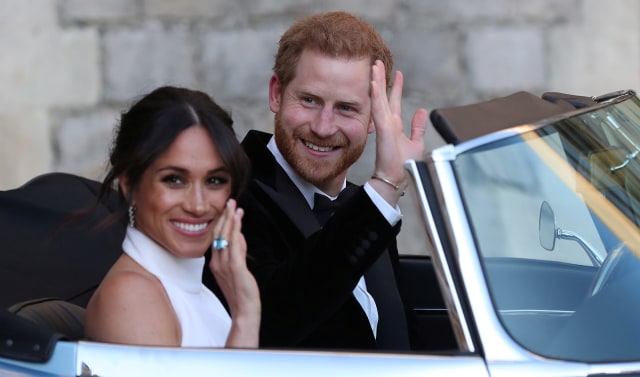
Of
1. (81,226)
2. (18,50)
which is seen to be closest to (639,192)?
(81,226)

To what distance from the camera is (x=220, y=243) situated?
2.70 m

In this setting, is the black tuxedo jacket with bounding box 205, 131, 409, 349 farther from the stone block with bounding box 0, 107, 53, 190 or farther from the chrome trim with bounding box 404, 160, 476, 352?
the stone block with bounding box 0, 107, 53, 190

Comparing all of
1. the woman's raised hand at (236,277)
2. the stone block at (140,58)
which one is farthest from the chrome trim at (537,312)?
the stone block at (140,58)

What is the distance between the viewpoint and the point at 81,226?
3.60 m

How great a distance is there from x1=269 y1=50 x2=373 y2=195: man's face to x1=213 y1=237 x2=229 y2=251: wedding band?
0.63m

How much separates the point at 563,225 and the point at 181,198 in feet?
2.88

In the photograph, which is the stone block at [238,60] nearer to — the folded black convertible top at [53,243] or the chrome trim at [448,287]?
the folded black convertible top at [53,243]

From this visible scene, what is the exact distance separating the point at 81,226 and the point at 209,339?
974 millimetres

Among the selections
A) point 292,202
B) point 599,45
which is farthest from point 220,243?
point 599,45

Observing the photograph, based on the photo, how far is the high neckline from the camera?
2.73 metres

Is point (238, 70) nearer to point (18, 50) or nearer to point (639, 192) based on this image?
point (18, 50)

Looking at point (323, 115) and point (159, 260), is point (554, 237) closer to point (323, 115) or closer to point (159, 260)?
point (323, 115)

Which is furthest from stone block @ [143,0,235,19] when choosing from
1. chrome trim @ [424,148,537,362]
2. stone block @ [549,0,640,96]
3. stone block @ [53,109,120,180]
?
Answer: chrome trim @ [424,148,537,362]

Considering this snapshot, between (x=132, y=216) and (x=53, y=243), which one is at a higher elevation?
(x=132, y=216)
